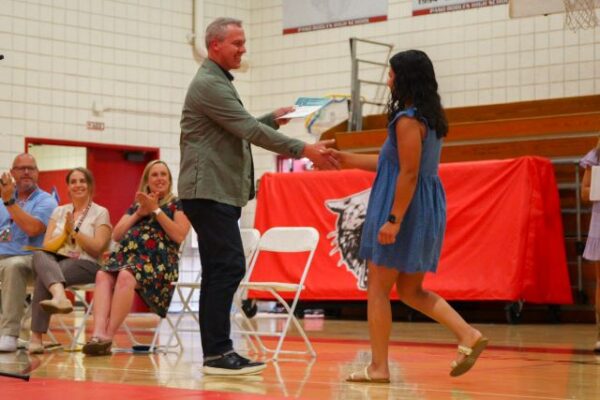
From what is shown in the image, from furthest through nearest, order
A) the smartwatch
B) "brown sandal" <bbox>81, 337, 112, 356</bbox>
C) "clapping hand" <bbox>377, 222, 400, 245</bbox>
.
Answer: the smartwatch, "brown sandal" <bbox>81, 337, 112, 356</bbox>, "clapping hand" <bbox>377, 222, 400, 245</bbox>

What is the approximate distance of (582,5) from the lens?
35.4 feet

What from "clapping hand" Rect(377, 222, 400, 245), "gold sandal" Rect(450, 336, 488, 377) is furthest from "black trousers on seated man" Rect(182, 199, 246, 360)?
"gold sandal" Rect(450, 336, 488, 377)

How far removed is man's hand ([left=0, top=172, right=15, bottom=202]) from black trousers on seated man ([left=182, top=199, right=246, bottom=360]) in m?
2.17

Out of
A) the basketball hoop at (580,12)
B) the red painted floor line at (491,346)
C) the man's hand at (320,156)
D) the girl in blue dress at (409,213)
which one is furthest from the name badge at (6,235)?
the basketball hoop at (580,12)

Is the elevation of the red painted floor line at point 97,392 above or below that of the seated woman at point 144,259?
below

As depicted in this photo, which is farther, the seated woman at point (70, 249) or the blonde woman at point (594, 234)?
the seated woman at point (70, 249)

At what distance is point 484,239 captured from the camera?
10.4m

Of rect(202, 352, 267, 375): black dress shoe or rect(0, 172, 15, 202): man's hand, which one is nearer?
rect(202, 352, 267, 375): black dress shoe

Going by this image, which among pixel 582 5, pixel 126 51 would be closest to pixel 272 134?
pixel 582 5

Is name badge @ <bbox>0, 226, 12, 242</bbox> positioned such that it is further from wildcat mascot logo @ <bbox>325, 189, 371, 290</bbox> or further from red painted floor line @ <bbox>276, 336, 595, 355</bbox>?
wildcat mascot logo @ <bbox>325, 189, 371, 290</bbox>

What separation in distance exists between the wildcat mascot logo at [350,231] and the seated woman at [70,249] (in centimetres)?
431

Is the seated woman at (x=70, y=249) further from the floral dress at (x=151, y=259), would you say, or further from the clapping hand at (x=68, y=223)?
the floral dress at (x=151, y=259)

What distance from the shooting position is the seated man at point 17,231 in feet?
22.9

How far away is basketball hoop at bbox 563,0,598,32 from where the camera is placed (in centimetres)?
1060
